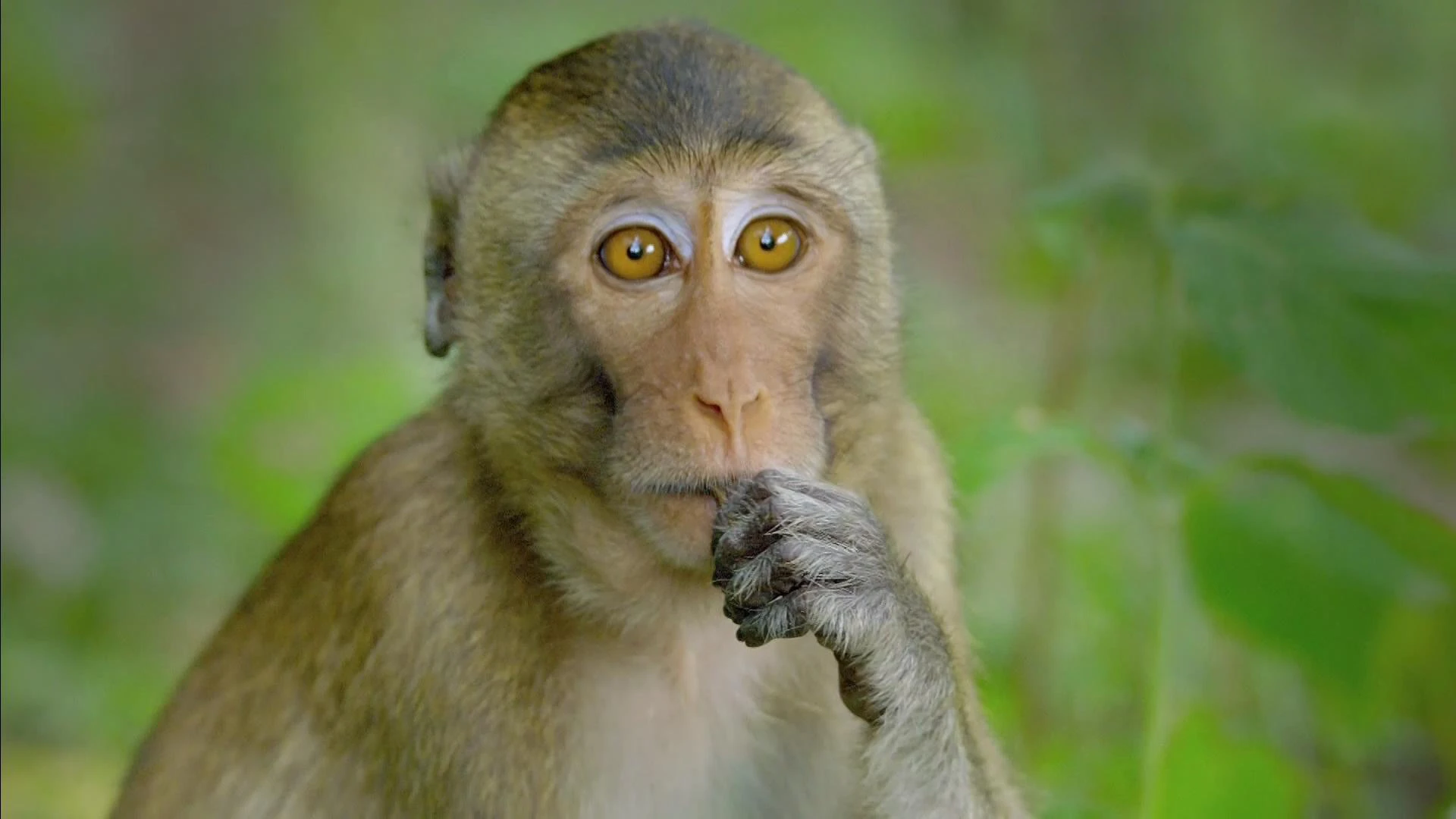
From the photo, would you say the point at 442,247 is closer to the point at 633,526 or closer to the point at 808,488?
the point at 633,526

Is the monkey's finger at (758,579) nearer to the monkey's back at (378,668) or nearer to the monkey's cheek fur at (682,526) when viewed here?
the monkey's cheek fur at (682,526)

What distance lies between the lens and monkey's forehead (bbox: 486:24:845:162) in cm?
275

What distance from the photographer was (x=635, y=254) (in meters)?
2.65

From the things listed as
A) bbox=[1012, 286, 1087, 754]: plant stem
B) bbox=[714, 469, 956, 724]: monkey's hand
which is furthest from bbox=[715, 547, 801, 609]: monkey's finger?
bbox=[1012, 286, 1087, 754]: plant stem

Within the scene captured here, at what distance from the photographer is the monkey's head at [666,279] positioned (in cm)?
249

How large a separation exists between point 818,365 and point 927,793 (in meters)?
0.74

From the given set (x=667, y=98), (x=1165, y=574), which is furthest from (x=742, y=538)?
(x=1165, y=574)

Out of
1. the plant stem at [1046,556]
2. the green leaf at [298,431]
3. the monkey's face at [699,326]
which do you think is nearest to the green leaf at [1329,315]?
the monkey's face at [699,326]

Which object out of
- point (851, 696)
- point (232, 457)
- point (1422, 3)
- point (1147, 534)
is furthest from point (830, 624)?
point (1422, 3)

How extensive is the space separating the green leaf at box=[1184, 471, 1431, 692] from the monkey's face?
2.84 ft

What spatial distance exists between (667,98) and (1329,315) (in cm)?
133

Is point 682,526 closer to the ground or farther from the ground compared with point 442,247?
closer to the ground

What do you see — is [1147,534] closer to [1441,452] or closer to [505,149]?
[1441,452]

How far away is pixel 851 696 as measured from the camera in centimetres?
264
